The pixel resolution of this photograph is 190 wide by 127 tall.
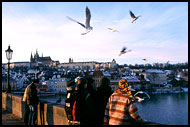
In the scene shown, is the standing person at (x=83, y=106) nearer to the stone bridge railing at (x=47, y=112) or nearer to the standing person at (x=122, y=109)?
the standing person at (x=122, y=109)

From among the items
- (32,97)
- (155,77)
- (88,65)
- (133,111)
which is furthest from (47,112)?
(88,65)

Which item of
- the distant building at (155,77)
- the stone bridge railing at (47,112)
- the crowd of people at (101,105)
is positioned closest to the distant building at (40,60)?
the distant building at (155,77)

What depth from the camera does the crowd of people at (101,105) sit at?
9.11 feet

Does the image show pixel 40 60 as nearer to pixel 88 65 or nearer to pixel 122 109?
pixel 88 65

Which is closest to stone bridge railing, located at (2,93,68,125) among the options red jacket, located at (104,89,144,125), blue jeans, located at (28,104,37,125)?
blue jeans, located at (28,104,37,125)

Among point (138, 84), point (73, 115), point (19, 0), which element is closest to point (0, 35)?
point (19, 0)

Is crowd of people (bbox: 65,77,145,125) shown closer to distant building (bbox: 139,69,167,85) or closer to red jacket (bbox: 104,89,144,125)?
red jacket (bbox: 104,89,144,125)

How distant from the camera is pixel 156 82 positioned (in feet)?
341

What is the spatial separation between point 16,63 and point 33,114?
519 feet

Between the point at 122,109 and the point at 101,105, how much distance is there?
0.44m

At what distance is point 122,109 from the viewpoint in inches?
109

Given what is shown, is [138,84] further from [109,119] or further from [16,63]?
[16,63]

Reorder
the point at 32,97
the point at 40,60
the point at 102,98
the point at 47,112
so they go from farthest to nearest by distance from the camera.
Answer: the point at 40,60 → the point at 47,112 → the point at 32,97 → the point at 102,98

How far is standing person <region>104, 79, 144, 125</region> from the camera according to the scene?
2730 millimetres
